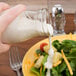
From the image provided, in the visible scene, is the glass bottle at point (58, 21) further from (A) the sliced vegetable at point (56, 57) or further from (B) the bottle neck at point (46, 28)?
(B) the bottle neck at point (46, 28)

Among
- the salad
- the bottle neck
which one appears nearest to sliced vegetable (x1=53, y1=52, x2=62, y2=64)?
the salad

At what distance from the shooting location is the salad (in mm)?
579

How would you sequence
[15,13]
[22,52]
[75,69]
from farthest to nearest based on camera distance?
[22,52] → [75,69] → [15,13]

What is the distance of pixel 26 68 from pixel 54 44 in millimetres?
151

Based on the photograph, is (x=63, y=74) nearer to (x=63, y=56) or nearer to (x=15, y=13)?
(x=63, y=56)

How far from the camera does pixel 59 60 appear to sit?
1.98 ft

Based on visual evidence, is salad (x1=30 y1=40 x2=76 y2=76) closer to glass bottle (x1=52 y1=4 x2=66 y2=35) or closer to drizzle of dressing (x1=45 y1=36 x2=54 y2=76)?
drizzle of dressing (x1=45 y1=36 x2=54 y2=76)

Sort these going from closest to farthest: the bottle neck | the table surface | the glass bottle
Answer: the bottle neck, the table surface, the glass bottle

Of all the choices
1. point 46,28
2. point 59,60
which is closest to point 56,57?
point 59,60

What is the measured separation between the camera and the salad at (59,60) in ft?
1.90

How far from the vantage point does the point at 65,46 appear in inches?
25.9

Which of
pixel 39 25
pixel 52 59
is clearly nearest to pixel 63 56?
pixel 52 59

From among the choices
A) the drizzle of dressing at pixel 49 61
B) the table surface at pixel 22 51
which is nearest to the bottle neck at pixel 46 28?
the drizzle of dressing at pixel 49 61

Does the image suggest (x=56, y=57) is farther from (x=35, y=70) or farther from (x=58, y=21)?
(x=58, y=21)
